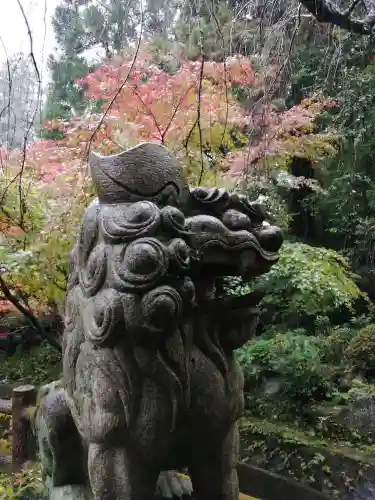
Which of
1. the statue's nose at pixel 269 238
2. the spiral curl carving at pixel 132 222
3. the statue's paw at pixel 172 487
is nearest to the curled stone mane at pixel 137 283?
the spiral curl carving at pixel 132 222

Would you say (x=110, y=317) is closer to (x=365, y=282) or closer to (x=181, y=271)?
(x=181, y=271)

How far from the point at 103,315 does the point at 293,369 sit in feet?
14.2

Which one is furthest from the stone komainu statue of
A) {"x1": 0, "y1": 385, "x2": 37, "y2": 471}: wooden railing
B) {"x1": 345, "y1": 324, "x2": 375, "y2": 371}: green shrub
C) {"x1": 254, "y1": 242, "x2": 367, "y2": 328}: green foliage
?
{"x1": 345, "y1": 324, "x2": 375, "y2": 371}: green shrub

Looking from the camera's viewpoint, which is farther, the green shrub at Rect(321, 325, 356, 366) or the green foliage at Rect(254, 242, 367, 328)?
the green shrub at Rect(321, 325, 356, 366)

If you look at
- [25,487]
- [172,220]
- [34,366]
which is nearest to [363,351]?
[25,487]

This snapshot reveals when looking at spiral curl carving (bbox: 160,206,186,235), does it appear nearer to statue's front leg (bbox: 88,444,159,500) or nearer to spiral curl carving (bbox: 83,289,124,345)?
spiral curl carving (bbox: 83,289,124,345)

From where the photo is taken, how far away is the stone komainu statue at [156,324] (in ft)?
4.54

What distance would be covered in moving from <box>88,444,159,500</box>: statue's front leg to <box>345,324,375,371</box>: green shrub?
495 centimetres

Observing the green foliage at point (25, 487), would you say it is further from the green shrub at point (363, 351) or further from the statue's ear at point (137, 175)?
the green shrub at point (363, 351)

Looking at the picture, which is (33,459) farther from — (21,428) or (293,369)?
(293,369)

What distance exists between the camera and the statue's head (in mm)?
1357

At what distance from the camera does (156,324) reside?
4.43ft

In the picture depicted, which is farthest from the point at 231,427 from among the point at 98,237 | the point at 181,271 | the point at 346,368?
the point at 346,368

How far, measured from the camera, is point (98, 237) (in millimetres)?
1519
